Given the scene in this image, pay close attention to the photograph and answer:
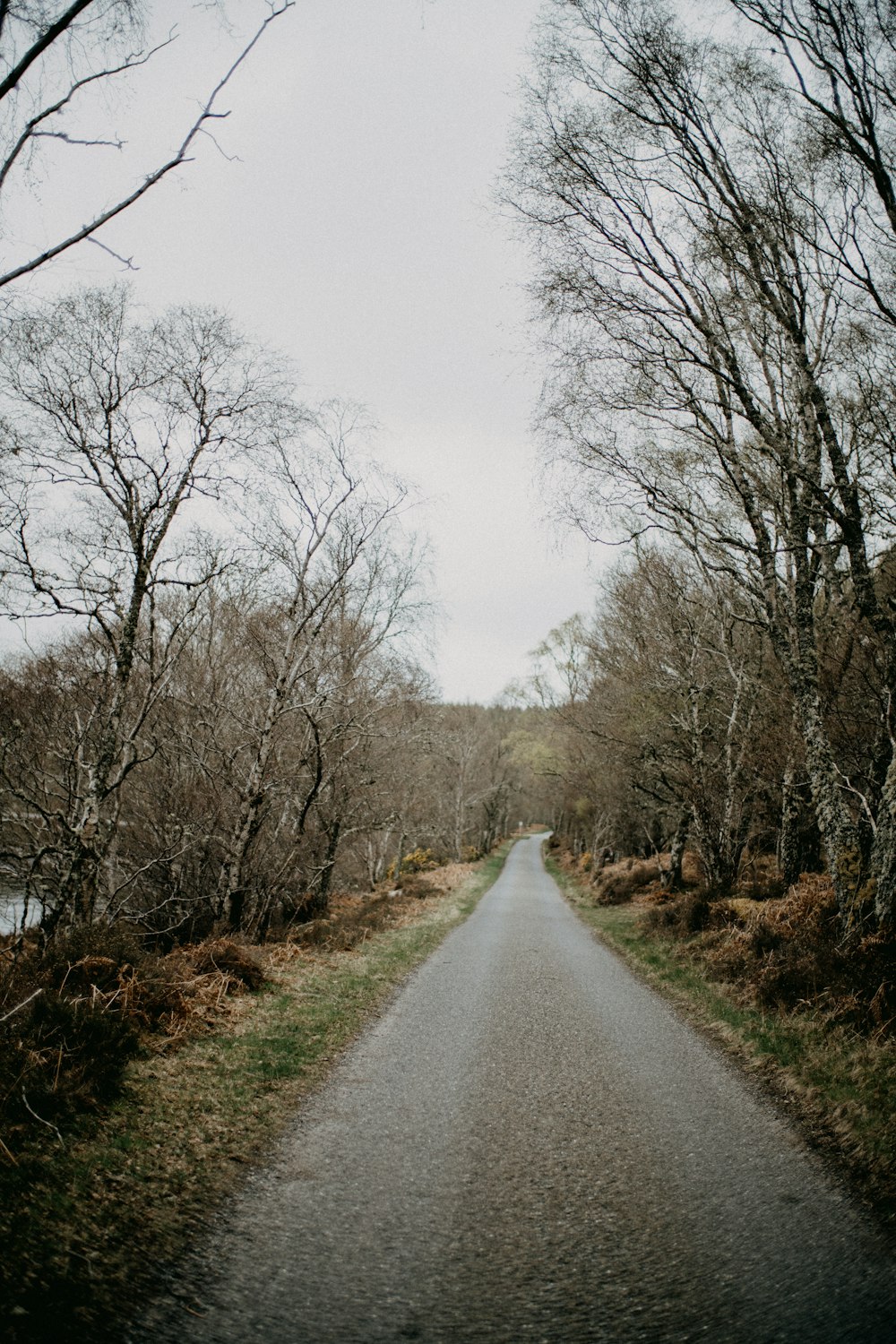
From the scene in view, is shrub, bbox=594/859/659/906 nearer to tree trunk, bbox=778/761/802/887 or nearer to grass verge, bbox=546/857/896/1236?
tree trunk, bbox=778/761/802/887

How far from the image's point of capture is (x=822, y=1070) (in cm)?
529

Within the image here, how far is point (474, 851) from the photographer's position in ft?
132

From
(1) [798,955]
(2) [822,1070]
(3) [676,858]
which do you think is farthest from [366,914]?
(2) [822,1070]

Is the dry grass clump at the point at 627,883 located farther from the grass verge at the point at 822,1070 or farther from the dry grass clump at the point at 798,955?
the grass verge at the point at 822,1070

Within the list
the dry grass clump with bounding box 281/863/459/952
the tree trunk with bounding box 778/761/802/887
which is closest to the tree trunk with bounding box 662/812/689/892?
the tree trunk with bounding box 778/761/802/887

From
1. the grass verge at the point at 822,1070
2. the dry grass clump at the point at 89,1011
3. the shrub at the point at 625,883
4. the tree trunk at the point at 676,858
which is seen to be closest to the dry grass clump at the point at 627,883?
the shrub at the point at 625,883

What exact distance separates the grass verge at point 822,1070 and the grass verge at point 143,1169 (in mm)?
3764

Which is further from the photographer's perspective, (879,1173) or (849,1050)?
(849,1050)

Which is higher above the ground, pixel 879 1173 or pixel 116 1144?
pixel 116 1144

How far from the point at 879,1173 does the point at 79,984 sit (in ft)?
20.4

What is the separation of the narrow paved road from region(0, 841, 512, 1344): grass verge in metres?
0.21

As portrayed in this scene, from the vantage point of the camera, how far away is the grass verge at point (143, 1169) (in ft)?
8.41

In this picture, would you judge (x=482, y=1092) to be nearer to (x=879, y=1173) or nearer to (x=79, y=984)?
(x=879, y=1173)

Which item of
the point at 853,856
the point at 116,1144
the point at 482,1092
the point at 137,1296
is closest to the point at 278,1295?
the point at 137,1296
